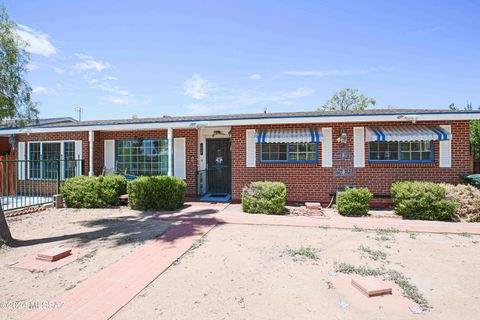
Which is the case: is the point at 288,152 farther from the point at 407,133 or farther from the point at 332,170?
the point at 407,133

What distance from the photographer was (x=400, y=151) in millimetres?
9750

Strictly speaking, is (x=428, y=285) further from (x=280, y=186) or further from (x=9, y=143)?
(x=9, y=143)

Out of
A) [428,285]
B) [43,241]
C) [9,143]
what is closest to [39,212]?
[43,241]

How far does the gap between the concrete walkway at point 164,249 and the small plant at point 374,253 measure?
1.60 m

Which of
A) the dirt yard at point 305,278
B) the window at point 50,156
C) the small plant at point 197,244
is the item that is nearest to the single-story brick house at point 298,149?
the window at point 50,156

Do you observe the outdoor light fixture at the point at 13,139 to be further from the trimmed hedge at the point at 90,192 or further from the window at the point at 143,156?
the trimmed hedge at the point at 90,192

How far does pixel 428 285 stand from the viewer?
404 centimetres

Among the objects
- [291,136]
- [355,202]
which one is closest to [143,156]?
[291,136]

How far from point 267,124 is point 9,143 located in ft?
46.5

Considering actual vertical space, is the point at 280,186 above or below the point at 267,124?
below

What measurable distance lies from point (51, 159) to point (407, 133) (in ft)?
51.6

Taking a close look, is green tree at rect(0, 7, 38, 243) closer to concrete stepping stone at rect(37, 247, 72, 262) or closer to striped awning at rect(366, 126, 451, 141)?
concrete stepping stone at rect(37, 247, 72, 262)

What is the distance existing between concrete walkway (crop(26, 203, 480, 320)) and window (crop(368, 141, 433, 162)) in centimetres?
268

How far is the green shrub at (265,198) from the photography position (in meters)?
8.78
